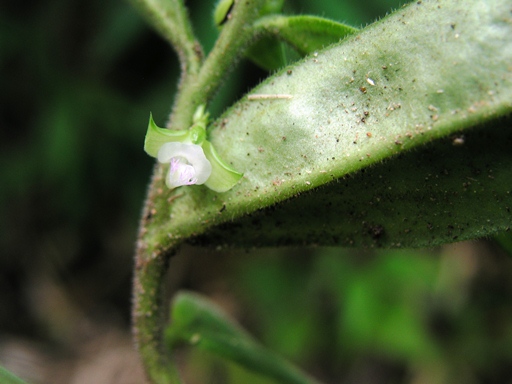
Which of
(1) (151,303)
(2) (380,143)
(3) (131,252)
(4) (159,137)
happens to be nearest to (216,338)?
(1) (151,303)

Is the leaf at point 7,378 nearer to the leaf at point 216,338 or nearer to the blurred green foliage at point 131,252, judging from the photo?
the leaf at point 216,338

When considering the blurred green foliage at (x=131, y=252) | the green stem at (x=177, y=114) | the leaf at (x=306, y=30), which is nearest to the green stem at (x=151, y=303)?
the green stem at (x=177, y=114)

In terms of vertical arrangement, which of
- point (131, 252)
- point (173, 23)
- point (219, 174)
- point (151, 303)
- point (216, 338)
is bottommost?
point (131, 252)

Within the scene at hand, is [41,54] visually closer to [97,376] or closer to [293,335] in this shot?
[97,376]

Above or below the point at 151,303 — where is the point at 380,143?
above

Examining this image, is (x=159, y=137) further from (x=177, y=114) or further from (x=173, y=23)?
(x=173, y=23)

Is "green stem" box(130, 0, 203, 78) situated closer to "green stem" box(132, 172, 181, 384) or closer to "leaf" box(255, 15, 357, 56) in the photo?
"leaf" box(255, 15, 357, 56)
